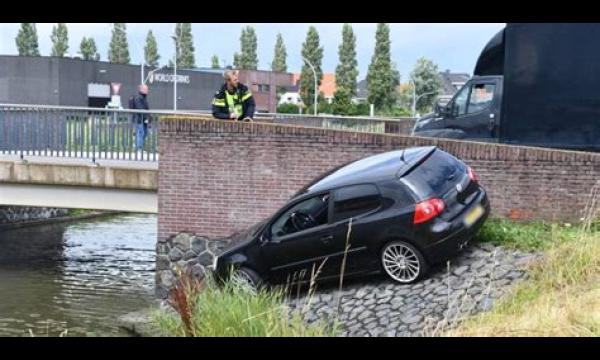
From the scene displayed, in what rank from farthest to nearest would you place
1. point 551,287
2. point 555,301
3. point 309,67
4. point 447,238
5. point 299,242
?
point 309,67
point 299,242
point 447,238
point 551,287
point 555,301

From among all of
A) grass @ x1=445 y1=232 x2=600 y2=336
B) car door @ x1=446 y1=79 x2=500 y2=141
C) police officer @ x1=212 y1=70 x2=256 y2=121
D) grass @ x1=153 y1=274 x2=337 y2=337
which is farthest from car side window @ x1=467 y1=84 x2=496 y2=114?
grass @ x1=153 y1=274 x2=337 y2=337

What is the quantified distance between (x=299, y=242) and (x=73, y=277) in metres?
8.67

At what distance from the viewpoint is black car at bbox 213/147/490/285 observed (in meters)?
A: 8.95

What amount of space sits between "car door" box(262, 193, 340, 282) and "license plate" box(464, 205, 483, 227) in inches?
68.8

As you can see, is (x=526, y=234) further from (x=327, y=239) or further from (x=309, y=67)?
(x=309, y=67)

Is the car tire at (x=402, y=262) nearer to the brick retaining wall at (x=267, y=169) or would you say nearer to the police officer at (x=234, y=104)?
the brick retaining wall at (x=267, y=169)

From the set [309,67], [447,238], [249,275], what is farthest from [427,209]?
[309,67]

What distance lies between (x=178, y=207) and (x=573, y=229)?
6.52 m

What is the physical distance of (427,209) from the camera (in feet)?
29.0

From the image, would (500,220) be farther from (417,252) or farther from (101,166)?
(101,166)

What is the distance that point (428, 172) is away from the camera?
30.2ft

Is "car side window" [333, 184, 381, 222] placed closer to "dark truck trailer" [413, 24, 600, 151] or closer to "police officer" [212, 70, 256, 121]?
"police officer" [212, 70, 256, 121]
